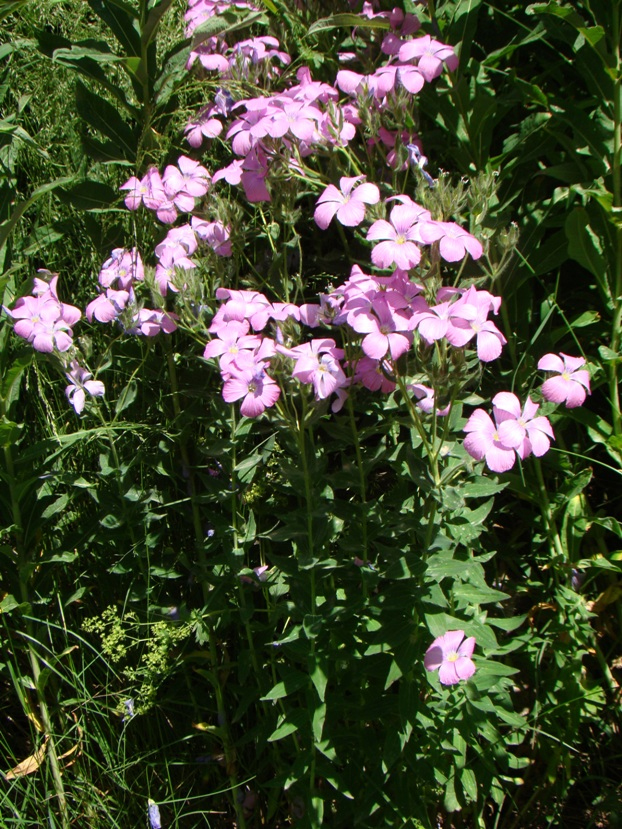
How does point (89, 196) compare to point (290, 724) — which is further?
point (89, 196)

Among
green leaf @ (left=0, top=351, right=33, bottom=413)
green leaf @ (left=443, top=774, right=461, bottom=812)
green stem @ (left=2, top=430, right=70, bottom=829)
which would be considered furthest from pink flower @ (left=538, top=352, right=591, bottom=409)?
green stem @ (left=2, top=430, right=70, bottom=829)

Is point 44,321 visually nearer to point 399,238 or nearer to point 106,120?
point 106,120

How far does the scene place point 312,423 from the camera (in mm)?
1699

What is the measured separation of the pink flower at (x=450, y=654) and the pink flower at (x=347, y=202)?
89 centimetres

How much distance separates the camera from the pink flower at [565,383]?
64.3 inches

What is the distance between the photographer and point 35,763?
7.30 feet

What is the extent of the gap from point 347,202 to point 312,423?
47cm

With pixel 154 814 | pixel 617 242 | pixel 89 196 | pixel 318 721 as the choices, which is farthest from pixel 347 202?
pixel 154 814

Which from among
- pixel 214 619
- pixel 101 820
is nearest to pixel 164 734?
pixel 101 820

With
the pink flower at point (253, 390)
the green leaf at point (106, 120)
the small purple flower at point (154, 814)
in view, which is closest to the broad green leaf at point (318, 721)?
the small purple flower at point (154, 814)

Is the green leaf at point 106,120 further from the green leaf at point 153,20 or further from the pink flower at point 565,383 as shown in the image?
the pink flower at point 565,383

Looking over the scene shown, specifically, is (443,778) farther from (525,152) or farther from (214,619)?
(525,152)

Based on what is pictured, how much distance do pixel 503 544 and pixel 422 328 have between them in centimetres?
108

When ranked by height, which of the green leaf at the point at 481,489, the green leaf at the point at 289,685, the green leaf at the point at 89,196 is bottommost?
the green leaf at the point at 289,685
